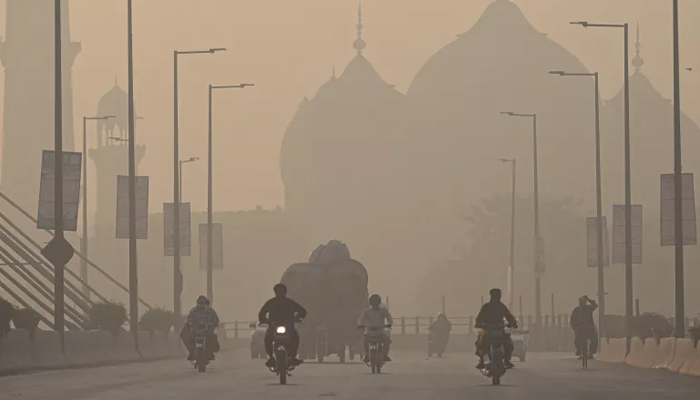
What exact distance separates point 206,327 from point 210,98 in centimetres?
4023

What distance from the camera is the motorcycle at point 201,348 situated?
49.5m

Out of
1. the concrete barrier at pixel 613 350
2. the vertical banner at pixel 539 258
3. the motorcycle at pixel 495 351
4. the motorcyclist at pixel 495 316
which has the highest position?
the vertical banner at pixel 539 258

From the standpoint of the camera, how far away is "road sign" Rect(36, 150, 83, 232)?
5653 centimetres

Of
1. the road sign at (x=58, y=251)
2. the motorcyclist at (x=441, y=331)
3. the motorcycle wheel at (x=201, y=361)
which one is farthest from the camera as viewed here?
the motorcyclist at (x=441, y=331)

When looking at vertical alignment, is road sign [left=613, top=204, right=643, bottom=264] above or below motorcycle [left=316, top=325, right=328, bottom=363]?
above

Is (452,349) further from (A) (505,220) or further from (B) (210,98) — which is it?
(A) (505,220)

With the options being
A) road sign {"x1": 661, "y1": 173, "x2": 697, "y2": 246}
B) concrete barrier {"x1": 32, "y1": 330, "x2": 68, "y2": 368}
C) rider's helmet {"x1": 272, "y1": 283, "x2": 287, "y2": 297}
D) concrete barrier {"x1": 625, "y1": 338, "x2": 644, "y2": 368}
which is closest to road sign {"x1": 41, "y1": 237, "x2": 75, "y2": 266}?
concrete barrier {"x1": 32, "y1": 330, "x2": 68, "y2": 368}

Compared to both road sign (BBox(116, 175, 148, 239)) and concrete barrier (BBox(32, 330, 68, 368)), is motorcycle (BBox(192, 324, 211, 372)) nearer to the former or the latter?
concrete barrier (BBox(32, 330, 68, 368))

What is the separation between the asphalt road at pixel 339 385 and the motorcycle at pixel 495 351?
31cm

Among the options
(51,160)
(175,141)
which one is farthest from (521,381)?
(175,141)

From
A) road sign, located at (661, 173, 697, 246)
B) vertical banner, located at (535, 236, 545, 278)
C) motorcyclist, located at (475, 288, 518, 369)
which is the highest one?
road sign, located at (661, 173, 697, 246)

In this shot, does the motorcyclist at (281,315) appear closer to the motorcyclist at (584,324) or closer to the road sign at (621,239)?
the motorcyclist at (584,324)

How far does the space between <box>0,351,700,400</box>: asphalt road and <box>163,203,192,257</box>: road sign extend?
1375 inches

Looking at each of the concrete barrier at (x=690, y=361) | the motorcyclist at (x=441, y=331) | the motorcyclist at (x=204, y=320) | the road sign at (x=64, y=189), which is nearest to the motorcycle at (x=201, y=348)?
the motorcyclist at (x=204, y=320)
